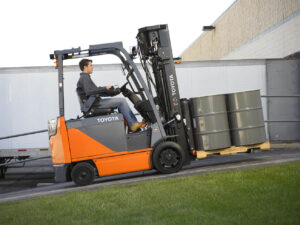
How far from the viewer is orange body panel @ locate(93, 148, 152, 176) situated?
6.63m

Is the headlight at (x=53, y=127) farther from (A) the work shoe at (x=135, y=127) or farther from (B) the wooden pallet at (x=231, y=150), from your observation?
(B) the wooden pallet at (x=231, y=150)

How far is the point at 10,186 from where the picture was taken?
30.8ft

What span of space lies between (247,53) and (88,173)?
15.4m

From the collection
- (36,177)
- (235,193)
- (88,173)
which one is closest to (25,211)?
(88,173)

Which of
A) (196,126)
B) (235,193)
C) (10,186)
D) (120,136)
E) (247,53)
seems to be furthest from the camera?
(247,53)

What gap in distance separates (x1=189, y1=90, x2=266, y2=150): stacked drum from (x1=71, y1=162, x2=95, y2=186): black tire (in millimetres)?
2103

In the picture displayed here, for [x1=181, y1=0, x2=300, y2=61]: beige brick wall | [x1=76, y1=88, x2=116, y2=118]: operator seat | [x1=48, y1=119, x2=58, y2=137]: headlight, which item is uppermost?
[x1=181, y1=0, x2=300, y2=61]: beige brick wall

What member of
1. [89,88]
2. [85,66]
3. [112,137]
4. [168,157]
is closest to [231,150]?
[168,157]

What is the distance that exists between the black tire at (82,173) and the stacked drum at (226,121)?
210cm

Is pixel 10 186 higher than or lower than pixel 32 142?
lower

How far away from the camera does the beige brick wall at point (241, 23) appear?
51.9ft

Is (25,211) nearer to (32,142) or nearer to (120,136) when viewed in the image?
(120,136)

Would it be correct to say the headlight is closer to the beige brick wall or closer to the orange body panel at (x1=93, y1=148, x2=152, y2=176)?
the orange body panel at (x1=93, y1=148, x2=152, y2=176)

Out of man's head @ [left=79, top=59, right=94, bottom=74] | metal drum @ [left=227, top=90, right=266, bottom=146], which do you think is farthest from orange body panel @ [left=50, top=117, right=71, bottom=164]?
metal drum @ [left=227, top=90, right=266, bottom=146]
